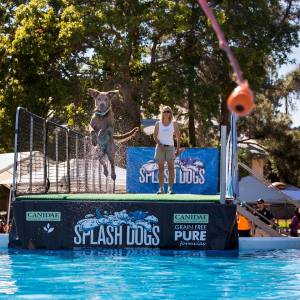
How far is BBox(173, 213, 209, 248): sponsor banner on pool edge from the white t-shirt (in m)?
2.11

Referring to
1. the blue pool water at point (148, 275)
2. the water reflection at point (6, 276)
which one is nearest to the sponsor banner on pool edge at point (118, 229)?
the blue pool water at point (148, 275)

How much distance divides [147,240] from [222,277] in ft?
9.58

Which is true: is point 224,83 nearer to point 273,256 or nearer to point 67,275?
point 273,256

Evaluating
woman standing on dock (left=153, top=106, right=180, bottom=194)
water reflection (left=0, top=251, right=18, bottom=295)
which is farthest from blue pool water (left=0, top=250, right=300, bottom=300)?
woman standing on dock (left=153, top=106, right=180, bottom=194)

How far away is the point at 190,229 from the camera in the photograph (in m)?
12.7

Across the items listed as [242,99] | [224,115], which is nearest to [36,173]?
[242,99]

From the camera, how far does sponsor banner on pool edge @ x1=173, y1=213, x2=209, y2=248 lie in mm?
12562

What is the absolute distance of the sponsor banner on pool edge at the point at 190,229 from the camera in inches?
495

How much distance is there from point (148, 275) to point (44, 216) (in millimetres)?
3264

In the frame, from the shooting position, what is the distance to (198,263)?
11500 mm

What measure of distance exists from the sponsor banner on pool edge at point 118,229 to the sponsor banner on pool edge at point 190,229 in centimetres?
32

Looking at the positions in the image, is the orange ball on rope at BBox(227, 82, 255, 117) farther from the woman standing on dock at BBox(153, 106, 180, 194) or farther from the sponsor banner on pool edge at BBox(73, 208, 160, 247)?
the woman standing on dock at BBox(153, 106, 180, 194)

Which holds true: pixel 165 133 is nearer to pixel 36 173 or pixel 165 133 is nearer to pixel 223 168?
pixel 223 168

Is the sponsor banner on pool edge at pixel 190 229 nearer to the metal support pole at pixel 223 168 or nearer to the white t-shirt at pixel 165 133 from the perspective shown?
the metal support pole at pixel 223 168
